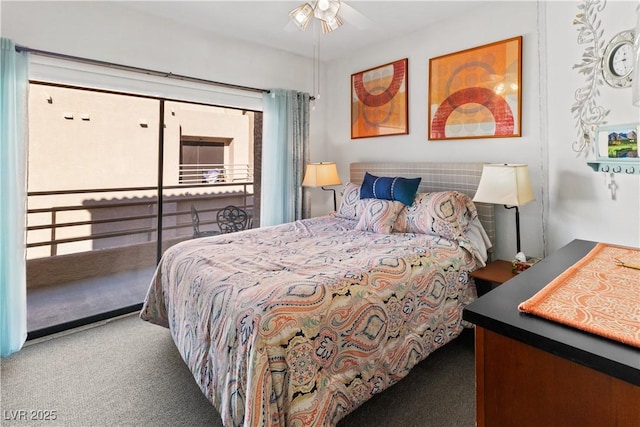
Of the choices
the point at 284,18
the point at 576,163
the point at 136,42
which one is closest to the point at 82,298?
the point at 136,42

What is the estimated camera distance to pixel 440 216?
2.53m

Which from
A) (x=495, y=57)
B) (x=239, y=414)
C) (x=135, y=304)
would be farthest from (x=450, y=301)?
(x=135, y=304)

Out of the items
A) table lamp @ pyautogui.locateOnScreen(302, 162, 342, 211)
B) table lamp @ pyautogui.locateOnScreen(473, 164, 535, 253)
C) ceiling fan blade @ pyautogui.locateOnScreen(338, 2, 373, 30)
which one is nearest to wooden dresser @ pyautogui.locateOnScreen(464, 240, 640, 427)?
table lamp @ pyautogui.locateOnScreen(473, 164, 535, 253)

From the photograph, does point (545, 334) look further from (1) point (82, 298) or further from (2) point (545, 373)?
(1) point (82, 298)

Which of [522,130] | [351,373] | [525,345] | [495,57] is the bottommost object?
[351,373]

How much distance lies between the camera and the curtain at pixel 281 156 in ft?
12.2

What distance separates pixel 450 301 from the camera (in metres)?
2.15

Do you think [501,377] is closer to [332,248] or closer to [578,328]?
[578,328]

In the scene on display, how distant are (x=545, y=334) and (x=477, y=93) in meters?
2.59

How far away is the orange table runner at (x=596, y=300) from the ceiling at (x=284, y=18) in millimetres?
Answer: 2114

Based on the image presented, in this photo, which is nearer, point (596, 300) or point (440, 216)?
point (596, 300)

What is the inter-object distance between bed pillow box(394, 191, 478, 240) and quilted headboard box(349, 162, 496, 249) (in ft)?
0.61

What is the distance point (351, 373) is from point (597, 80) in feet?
8.08

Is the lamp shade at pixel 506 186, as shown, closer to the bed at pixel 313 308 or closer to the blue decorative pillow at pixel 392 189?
the bed at pixel 313 308
